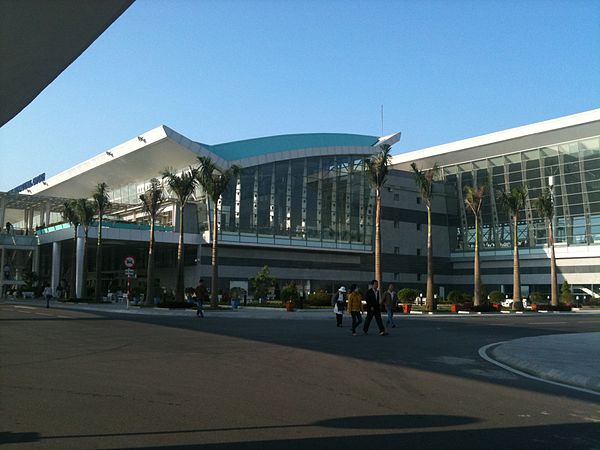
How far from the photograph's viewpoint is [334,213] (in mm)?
63375

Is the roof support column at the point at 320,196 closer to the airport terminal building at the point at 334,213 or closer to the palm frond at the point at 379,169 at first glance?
the airport terminal building at the point at 334,213

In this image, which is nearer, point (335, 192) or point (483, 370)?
→ point (483, 370)

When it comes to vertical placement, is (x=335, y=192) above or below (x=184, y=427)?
above

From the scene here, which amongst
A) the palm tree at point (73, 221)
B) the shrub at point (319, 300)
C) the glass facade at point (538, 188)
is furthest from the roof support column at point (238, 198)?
the glass facade at point (538, 188)

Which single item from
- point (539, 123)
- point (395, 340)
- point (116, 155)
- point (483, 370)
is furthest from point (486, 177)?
point (483, 370)

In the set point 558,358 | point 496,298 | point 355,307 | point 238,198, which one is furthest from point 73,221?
point 558,358

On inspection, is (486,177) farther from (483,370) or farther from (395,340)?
(483,370)

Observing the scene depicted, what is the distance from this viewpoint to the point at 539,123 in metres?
61.4

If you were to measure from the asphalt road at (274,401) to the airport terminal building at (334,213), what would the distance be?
4290cm

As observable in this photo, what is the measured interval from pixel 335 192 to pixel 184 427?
57045 millimetres

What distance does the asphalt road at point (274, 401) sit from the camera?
615cm

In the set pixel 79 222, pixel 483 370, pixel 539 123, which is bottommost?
pixel 483 370

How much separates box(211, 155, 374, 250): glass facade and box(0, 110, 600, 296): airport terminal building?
4.8 inches

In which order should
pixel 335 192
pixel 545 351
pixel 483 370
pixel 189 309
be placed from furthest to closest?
1. pixel 335 192
2. pixel 189 309
3. pixel 545 351
4. pixel 483 370
